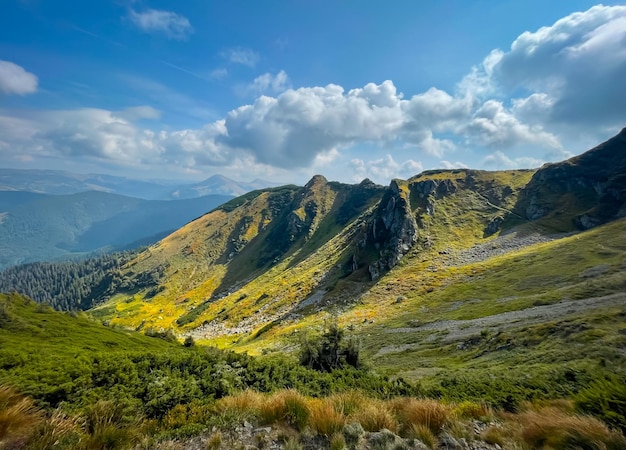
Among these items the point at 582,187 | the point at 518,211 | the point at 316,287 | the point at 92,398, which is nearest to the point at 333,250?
the point at 316,287

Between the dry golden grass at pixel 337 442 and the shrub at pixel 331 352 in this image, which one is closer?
the dry golden grass at pixel 337 442

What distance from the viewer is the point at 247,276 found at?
197625 millimetres

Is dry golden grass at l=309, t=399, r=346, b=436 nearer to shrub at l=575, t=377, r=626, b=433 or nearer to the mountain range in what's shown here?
shrub at l=575, t=377, r=626, b=433

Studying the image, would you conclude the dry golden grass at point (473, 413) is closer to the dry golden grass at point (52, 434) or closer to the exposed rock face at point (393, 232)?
the dry golden grass at point (52, 434)

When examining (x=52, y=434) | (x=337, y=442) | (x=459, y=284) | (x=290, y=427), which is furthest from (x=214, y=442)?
(x=459, y=284)

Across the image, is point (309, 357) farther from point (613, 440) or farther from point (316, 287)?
point (316, 287)

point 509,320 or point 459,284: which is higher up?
point 509,320

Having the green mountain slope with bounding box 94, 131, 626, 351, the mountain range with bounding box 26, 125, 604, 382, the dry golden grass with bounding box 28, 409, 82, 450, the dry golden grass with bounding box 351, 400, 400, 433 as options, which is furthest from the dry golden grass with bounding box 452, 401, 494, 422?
the green mountain slope with bounding box 94, 131, 626, 351

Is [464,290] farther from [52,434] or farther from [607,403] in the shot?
[52,434]

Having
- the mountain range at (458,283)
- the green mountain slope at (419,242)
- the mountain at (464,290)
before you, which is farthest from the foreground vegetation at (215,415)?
the green mountain slope at (419,242)

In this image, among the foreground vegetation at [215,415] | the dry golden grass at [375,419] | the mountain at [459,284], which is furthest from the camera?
the mountain at [459,284]

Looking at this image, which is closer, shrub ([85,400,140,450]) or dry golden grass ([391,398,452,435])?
shrub ([85,400,140,450])

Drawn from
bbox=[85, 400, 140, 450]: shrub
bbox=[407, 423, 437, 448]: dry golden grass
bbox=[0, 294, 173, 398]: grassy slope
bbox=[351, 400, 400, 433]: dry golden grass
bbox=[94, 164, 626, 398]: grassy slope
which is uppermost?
bbox=[85, 400, 140, 450]: shrub

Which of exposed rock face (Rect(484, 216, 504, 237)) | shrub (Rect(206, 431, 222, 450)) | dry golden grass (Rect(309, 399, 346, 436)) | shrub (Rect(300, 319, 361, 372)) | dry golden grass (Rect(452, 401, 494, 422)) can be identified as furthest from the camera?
exposed rock face (Rect(484, 216, 504, 237))
